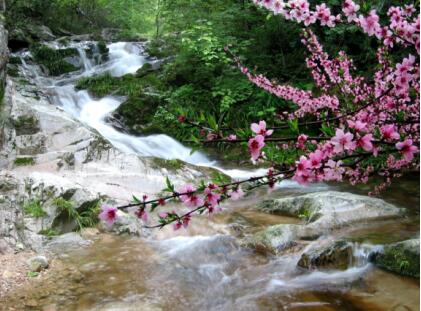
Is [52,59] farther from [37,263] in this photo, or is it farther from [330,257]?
[330,257]

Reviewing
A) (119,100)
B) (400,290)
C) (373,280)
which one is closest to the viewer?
(400,290)

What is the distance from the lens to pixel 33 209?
226 inches

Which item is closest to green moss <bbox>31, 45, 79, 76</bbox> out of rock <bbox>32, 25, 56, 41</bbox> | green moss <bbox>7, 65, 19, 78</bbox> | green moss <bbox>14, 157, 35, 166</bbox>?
green moss <bbox>7, 65, 19, 78</bbox>

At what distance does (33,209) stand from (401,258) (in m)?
4.60

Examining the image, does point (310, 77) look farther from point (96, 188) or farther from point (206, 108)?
point (96, 188)

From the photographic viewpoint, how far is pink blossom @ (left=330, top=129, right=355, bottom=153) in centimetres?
159

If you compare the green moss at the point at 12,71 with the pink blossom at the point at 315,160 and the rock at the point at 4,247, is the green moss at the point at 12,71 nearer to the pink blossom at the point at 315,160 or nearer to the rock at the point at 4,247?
the rock at the point at 4,247

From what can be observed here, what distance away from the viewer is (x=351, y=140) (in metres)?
1.61

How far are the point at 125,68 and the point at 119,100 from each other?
3504mm

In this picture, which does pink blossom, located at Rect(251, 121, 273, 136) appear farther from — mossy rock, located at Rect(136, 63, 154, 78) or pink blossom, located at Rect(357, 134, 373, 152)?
mossy rock, located at Rect(136, 63, 154, 78)

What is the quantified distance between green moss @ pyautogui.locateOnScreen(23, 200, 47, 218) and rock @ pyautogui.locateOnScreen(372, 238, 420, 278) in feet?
14.0

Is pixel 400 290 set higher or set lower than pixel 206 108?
lower

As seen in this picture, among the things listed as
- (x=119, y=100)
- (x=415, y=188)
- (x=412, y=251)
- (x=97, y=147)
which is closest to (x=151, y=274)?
(x=412, y=251)

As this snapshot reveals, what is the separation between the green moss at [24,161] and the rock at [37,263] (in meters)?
2.95
